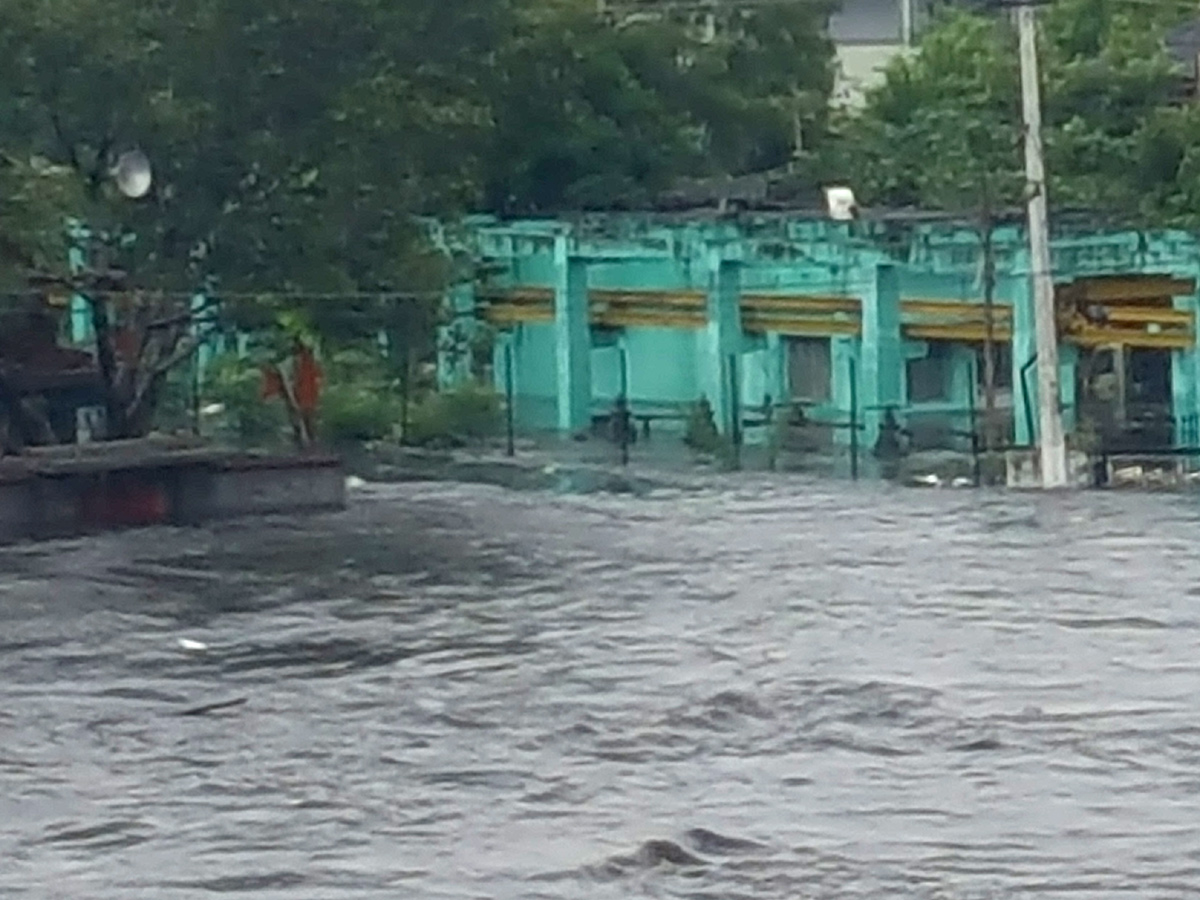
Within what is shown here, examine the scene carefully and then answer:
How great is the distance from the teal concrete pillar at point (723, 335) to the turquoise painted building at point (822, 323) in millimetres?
33

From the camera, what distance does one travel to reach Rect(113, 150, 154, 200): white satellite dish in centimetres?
3822

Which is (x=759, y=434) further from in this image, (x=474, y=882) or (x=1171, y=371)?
(x=474, y=882)

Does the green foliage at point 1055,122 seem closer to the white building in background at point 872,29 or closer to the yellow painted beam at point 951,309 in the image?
the yellow painted beam at point 951,309

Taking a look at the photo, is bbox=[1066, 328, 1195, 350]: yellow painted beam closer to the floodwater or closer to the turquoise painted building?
the turquoise painted building

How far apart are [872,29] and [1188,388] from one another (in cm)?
2752

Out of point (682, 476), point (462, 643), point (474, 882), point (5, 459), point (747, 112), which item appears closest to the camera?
point (474, 882)

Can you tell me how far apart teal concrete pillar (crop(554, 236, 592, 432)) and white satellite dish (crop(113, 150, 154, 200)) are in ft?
44.5

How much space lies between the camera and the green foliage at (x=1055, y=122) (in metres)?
47.1

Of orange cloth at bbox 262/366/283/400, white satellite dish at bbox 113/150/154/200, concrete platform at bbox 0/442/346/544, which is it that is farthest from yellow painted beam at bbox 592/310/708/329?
white satellite dish at bbox 113/150/154/200

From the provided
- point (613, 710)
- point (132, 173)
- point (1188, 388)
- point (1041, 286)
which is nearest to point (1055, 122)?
point (1188, 388)

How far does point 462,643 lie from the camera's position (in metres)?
26.2

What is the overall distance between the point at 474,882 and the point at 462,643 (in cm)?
944

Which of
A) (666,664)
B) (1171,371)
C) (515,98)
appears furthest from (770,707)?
(515,98)

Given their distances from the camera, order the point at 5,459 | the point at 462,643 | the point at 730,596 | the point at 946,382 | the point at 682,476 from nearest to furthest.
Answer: the point at 462,643 < the point at 730,596 < the point at 5,459 < the point at 682,476 < the point at 946,382
